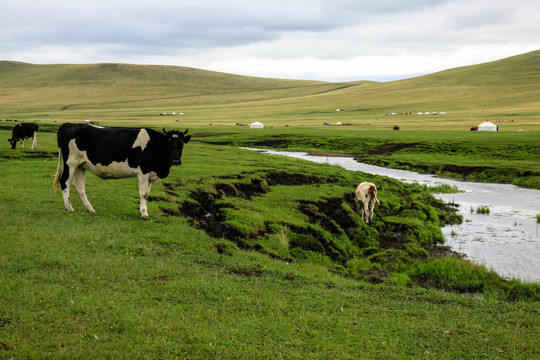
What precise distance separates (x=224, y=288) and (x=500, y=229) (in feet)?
60.0

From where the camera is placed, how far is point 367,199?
76.3 ft

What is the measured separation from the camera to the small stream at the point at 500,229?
18.0 meters

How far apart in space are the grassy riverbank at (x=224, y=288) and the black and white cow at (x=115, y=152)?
4.09ft

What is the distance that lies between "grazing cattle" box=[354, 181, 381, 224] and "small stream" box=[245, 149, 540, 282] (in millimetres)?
3716

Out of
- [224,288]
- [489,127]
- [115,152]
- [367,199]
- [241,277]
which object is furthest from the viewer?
[489,127]

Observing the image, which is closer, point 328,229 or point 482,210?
point 328,229

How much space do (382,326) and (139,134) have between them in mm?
10694

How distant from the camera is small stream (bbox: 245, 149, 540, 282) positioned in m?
18.0

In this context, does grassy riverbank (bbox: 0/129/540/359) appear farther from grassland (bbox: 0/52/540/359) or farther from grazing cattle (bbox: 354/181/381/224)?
grazing cattle (bbox: 354/181/381/224)

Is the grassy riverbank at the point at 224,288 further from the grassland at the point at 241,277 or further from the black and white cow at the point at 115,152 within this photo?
the black and white cow at the point at 115,152

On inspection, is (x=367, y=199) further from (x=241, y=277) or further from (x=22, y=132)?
(x=22, y=132)

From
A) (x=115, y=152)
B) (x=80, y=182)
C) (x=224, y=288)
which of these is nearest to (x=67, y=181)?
(x=80, y=182)

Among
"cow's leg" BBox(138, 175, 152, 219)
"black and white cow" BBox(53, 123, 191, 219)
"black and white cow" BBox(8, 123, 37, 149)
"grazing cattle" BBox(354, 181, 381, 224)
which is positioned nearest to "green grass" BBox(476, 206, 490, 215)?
"grazing cattle" BBox(354, 181, 381, 224)

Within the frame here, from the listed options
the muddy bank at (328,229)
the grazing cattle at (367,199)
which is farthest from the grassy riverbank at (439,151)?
the grazing cattle at (367,199)
